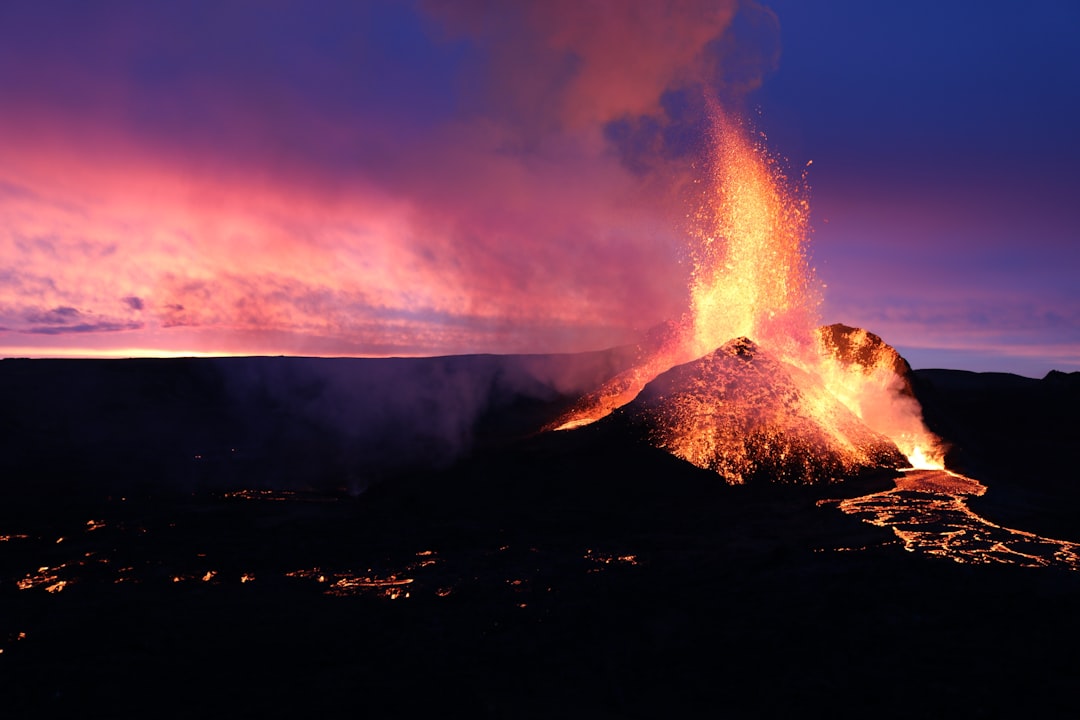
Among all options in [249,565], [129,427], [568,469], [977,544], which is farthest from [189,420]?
[977,544]

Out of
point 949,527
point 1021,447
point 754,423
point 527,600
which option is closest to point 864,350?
point 1021,447

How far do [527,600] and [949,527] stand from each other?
11084mm

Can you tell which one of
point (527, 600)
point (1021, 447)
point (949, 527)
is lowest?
point (527, 600)

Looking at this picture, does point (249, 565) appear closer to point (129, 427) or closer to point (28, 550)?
point (28, 550)

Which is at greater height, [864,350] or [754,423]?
[864,350]

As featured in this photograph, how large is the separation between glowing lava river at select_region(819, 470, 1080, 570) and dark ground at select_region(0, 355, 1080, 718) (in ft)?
2.30

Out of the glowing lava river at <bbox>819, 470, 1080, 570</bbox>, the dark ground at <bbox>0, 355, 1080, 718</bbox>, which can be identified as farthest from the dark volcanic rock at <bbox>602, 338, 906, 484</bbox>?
the glowing lava river at <bbox>819, 470, 1080, 570</bbox>

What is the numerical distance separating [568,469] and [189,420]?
30.7 meters

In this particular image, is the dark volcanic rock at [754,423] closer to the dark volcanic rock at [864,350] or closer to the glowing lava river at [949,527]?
the glowing lava river at [949,527]

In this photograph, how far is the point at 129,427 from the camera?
4169cm

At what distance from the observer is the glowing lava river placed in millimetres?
14582

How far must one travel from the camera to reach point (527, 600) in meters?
12.6

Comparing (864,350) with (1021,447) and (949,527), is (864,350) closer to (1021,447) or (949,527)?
(1021,447)

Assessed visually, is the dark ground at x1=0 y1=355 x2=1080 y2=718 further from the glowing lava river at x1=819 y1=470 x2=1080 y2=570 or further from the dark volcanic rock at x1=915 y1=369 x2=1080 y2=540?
the glowing lava river at x1=819 y1=470 x2=1080 y2=570
